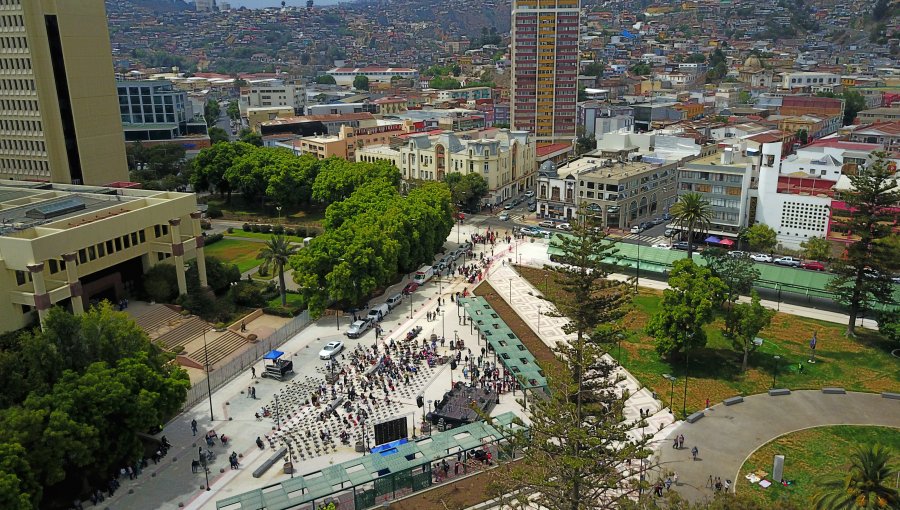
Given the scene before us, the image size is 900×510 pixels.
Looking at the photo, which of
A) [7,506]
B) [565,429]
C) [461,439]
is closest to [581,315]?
[461,439]

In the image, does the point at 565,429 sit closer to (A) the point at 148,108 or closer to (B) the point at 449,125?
(B) the point at 449,125

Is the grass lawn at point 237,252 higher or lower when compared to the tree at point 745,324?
lower

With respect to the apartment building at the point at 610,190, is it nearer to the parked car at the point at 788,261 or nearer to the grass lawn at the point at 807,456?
the parked car at the point at 788,261

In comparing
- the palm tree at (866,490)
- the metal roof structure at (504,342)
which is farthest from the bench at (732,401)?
Answer: the palm tree at (866,490)

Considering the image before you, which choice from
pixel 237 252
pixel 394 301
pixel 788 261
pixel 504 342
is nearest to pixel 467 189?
pixel 237 252

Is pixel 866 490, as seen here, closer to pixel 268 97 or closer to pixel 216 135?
pixel 216 135
